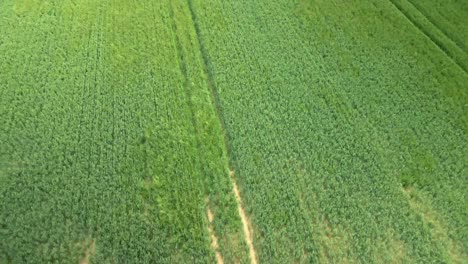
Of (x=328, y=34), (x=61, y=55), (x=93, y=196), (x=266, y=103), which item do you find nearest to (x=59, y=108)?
(x=61, y=55)

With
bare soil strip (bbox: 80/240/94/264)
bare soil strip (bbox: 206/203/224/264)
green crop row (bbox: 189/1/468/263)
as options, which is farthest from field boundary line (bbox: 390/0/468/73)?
bare soil strip (bbox: 80/240/94/264)

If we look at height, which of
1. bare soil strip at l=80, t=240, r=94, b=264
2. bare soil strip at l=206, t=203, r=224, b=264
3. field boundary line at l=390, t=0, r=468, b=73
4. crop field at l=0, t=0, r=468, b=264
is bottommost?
bare soil strip at l=80, t=240, r=94, b=264

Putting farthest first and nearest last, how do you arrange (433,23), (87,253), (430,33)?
1. (433,23)
2. (430,33)
3. (87,253)

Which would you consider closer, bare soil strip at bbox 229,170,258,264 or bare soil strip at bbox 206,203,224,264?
bare soil strip at bbox 206,203,224,264

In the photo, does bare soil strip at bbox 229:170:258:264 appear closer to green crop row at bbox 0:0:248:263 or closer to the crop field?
the crop field

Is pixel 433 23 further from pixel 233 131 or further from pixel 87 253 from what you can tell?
pixel 87 253

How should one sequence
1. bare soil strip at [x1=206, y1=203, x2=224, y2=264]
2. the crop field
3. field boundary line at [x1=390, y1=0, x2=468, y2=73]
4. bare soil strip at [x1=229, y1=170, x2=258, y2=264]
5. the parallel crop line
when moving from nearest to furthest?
bare soil strip at [x1=206, y1=203, x2=224, y2=264], bare soil strip at [x1=229, y1=170, x2=258, y2=264], the crop field, field boundary line at [x1=390, y1=0, x2=468, y2=73], the parallel crop line

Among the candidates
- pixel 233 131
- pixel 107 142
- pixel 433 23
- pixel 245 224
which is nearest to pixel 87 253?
pixel 107 142

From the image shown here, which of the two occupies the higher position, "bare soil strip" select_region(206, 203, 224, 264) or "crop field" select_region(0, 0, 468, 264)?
"crop field" select_region(0, 0, 468, 264)

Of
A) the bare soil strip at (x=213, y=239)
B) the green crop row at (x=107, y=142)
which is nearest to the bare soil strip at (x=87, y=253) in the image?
the green crop row at (x=107, y=142)
